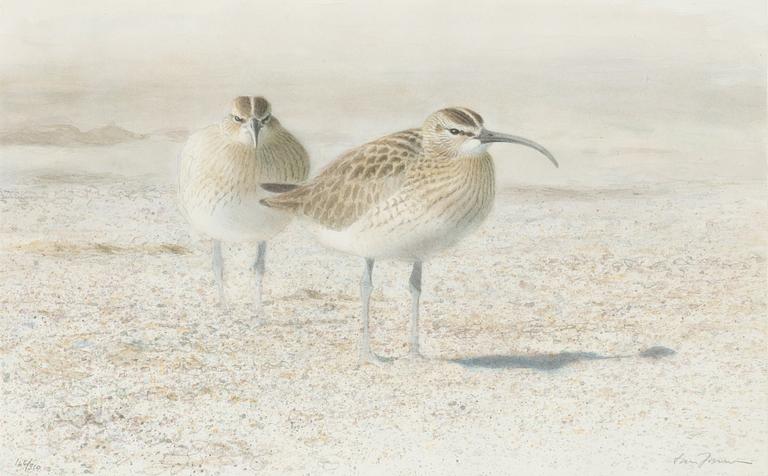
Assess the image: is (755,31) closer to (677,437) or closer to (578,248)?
(578,248)

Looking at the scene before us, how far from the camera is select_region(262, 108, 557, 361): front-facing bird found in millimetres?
6176

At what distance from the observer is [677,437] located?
Result: 586 centimetres

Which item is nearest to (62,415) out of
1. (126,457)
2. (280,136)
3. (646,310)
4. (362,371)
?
(126,457)

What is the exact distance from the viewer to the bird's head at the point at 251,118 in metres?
7.15

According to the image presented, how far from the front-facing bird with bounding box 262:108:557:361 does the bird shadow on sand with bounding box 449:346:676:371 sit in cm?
101

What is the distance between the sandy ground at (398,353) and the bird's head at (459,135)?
1.64 m

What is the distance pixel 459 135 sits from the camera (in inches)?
245

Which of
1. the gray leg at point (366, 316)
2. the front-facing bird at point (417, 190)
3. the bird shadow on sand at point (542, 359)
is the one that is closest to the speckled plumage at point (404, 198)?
the front-facing bird at point (417, 190)

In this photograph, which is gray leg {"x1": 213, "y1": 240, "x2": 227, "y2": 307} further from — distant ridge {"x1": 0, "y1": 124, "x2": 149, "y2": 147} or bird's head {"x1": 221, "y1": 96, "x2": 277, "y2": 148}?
distant ridge {"x1": 0, "y1": 124, "x2": 149, "y2": 147}
